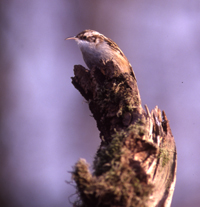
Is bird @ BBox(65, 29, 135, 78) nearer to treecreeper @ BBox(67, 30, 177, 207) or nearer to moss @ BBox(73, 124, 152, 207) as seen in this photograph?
treecreeper @ BBox(67, 30, 177, 207)

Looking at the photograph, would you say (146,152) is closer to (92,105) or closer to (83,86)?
(92,105)

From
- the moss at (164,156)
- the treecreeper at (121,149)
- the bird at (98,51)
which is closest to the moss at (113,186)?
the treecreeper at (121,149)

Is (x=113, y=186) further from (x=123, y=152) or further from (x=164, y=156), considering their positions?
(x=164, y=156)

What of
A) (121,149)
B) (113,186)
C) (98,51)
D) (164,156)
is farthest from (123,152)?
(98,51)

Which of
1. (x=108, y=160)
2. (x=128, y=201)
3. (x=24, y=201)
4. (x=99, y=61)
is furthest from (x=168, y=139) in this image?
(x=24, y=201)

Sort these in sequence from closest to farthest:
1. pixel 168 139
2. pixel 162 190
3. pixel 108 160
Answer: pixel 108 160 < pixel 162 190 < pixel 168 139

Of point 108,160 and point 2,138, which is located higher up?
point 2,138

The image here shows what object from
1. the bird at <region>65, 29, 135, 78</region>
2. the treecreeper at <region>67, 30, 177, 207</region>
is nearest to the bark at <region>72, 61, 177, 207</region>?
the treecreeper at <region>67, 30, 177, 207</region>
